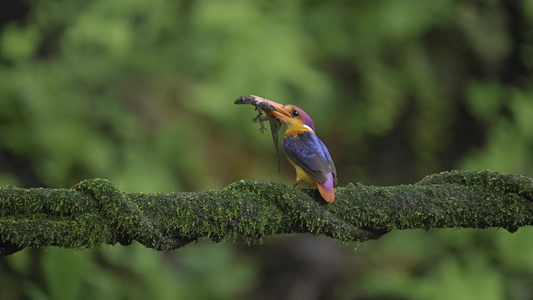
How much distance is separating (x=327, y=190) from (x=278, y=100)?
8.62 ft

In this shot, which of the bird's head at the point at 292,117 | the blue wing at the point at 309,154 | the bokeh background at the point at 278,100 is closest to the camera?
the blue wing at the point at 309,154

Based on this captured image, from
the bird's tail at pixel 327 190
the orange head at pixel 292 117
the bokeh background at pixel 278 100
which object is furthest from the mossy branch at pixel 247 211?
the bokeh background at pixel 278 100

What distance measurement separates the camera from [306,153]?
195cm

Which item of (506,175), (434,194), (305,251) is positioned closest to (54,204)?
(434,194)

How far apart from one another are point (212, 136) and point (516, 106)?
187 cm

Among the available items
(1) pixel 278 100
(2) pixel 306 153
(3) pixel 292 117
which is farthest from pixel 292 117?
(1) pixel 278 100

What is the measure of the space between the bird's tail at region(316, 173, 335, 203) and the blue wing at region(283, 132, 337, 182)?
0.07 ft

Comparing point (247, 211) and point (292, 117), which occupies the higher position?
point (292, 117)

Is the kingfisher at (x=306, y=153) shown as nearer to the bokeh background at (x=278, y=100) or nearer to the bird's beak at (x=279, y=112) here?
the bird's beak at (x=279, y=112)

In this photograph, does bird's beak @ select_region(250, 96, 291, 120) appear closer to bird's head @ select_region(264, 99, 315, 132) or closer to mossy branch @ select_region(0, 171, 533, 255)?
bird's head @ select_region(264, 99, 315, 132)

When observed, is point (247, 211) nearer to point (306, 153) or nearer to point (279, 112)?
point (306, 153)

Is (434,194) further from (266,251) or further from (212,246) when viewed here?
(266,251)

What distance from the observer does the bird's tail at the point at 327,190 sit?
1795 mm

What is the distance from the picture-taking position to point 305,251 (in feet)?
16.4
